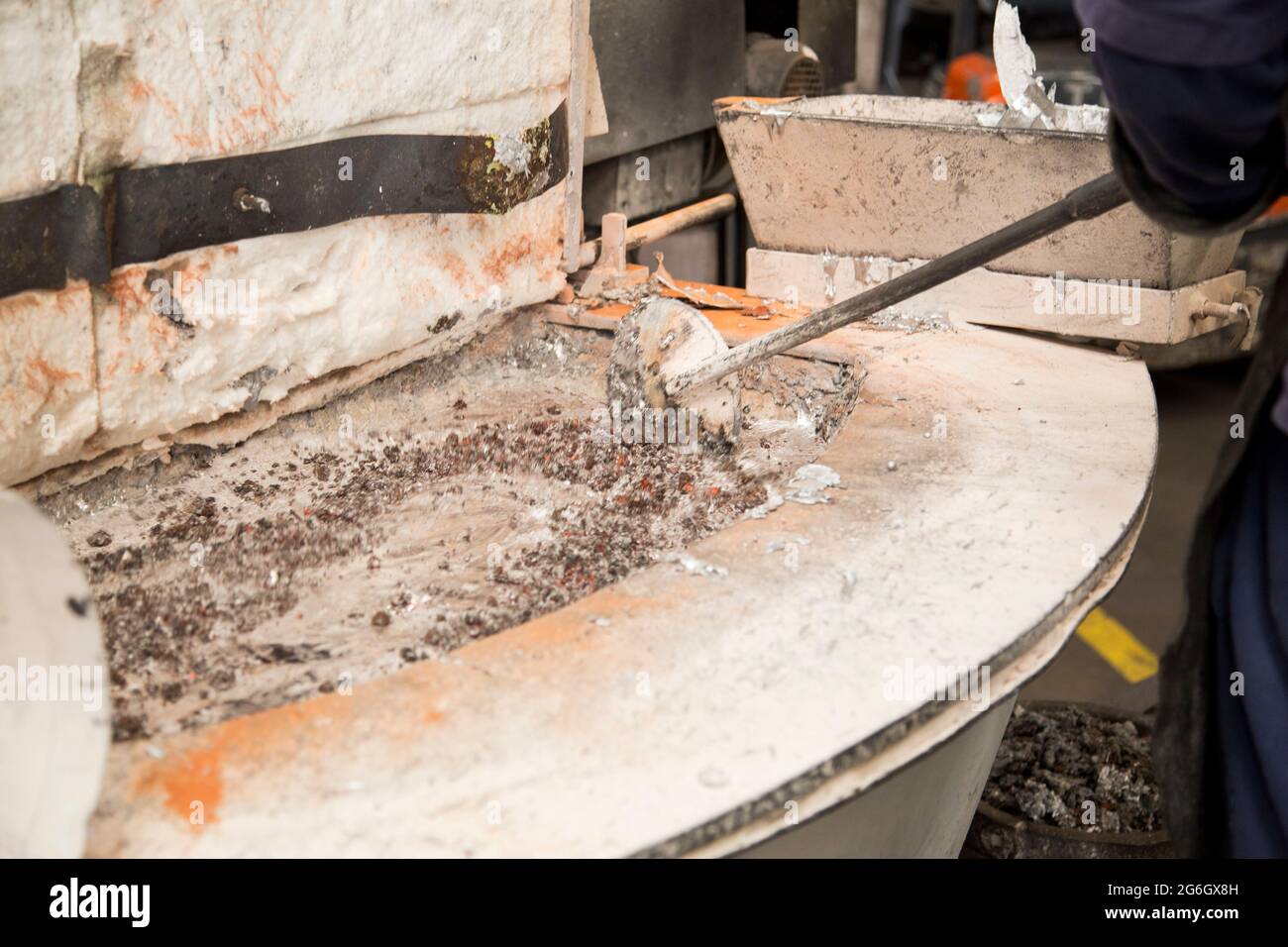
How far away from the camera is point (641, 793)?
1.40 metres

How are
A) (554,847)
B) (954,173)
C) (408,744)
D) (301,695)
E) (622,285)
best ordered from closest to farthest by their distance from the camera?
(554,847)
(408,744)
(301,695)
(954,173)
(622,285)

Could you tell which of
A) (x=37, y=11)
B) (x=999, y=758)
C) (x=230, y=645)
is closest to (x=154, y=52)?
(x=37, y=11)

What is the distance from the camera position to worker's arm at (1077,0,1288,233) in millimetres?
1307

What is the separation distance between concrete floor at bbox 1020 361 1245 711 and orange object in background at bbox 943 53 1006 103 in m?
1.66

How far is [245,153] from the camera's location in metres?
2.29

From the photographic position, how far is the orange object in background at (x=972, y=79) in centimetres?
654

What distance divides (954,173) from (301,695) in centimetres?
182

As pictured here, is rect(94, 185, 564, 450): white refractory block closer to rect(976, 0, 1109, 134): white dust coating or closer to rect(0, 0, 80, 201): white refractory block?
rect(0, 0, 80, 201): white refractory block

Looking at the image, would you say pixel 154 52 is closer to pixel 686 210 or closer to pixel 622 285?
pixel 622 285

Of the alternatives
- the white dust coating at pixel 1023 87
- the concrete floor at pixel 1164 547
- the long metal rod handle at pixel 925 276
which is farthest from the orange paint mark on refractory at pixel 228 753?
the white dust coating at pixel 1023 87

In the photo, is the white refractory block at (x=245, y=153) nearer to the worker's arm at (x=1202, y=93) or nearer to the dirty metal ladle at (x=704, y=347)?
the dirty metal ladle at (x=704, y=347)

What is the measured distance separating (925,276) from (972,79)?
4880 mm

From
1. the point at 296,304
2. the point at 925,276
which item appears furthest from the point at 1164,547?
the point at 296,304

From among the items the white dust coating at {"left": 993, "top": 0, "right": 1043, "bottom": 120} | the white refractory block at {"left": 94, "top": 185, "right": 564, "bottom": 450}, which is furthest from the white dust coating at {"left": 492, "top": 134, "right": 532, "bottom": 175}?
the white dust coating at {"left": 993, "top": 0, "right": 1043, "bottom": 120}
